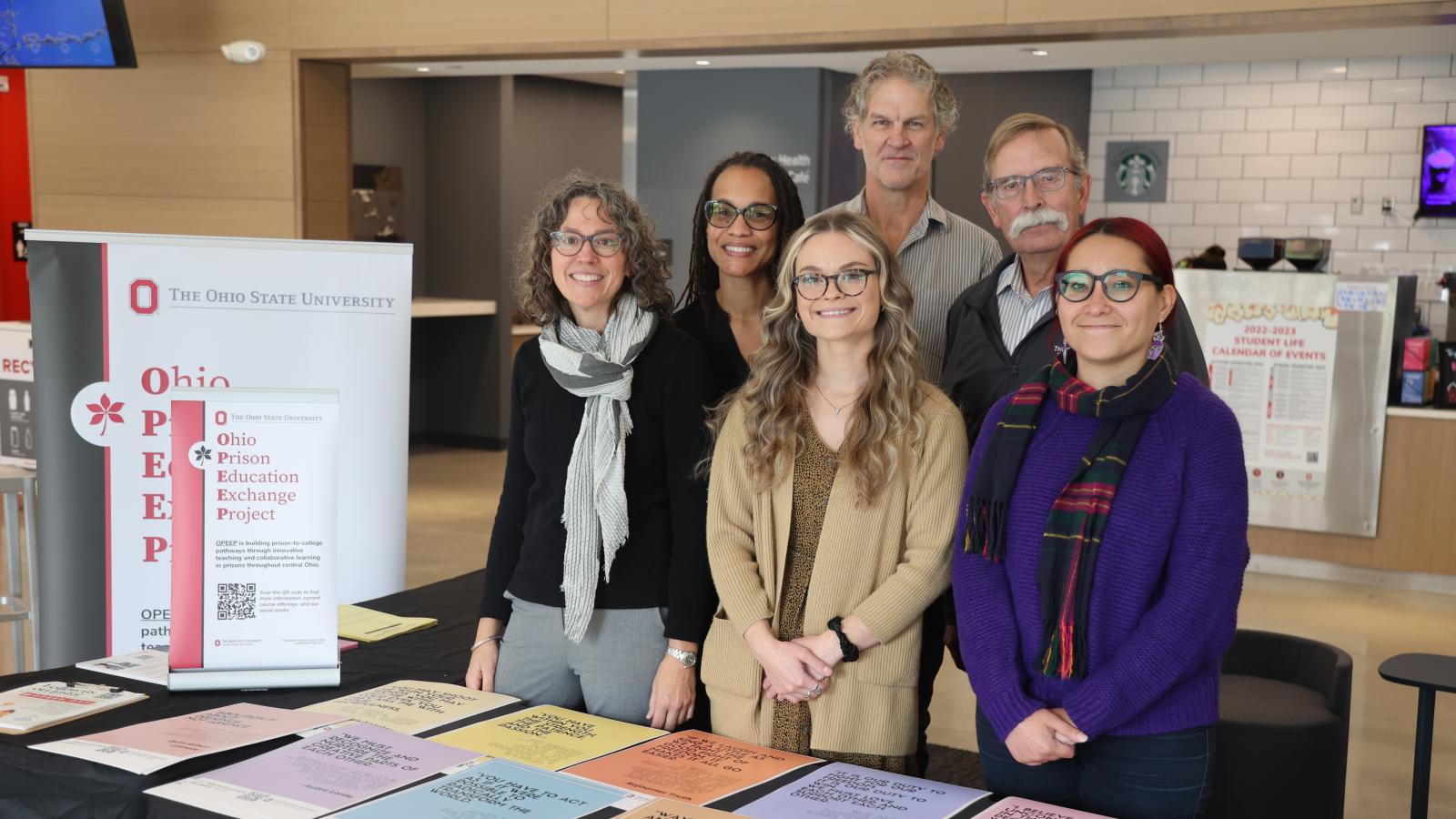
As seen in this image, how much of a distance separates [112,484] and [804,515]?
6.53ft

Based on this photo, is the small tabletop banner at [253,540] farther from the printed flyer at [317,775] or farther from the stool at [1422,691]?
the stool at [1422,691]

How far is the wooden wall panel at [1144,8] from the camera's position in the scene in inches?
163

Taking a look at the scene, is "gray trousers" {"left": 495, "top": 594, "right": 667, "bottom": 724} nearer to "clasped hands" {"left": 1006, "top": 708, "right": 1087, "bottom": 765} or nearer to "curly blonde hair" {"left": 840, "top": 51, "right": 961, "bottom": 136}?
"clasped hands" {"left": 1006, "top": 708, "right": 1087, "bottom": 765}

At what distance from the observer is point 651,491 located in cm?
238

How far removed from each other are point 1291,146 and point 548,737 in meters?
7.75

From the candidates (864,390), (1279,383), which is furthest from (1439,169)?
(864,390)

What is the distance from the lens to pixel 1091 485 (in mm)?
1934

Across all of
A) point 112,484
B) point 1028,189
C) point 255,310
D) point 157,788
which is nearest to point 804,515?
point 1028,189

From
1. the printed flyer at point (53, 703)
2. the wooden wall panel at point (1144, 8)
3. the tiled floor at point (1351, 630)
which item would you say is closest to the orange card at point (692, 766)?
the printed flyer at point (53, 703)

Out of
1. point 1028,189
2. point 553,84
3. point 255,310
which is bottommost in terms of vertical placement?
point 255,310

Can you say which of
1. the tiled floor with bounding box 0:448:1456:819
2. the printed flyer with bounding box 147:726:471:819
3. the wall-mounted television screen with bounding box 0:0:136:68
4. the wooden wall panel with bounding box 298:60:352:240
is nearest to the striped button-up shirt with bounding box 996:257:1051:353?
the printed flyer with bounding box 147:726:471:819

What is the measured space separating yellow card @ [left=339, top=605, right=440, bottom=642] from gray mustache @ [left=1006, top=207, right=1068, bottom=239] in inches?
64.8

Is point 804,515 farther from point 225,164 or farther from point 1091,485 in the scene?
point 225,164

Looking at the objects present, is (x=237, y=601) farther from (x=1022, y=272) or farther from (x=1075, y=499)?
(x=1022, y=272)
